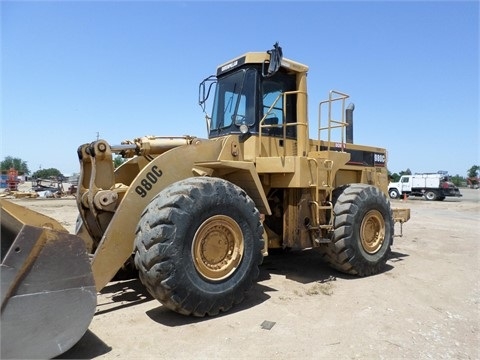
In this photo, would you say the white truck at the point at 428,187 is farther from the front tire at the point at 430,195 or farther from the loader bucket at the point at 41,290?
the loader bucket at the point at 41,290

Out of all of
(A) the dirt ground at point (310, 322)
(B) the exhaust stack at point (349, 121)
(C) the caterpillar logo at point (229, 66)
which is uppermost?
(C) the caterpillar logo at point (229, 66)

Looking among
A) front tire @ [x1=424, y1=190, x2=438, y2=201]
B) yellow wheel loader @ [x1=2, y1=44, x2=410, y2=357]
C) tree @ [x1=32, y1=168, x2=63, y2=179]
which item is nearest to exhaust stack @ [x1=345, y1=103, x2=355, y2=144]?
yellow wheel loader @ [x1=2, y1=44, x2=410, y2=357]

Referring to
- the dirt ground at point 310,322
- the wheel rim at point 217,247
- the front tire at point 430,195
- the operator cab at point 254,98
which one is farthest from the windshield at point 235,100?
the front tire at point 430,195

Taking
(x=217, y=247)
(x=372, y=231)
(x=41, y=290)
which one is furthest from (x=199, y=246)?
(x=372, y=231)

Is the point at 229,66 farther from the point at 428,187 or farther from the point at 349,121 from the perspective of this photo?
the point at 428,187

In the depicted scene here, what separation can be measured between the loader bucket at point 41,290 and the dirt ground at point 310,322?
36 centimetres

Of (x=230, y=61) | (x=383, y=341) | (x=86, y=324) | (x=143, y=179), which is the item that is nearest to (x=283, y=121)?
(x=230, y=61)

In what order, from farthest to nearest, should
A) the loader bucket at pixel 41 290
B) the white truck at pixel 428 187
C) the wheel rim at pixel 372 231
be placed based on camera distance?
the white truck at pixel 428 187 < the wheel rim at pixel 372 231 < the loader bucket at pixel 41 290

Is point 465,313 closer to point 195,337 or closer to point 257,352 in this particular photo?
point 257,352

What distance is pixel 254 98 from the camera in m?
5.94

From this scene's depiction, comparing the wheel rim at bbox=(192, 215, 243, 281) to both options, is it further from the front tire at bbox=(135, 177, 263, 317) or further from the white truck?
the white truck

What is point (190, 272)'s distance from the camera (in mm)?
4082

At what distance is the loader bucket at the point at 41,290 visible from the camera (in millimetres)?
2951

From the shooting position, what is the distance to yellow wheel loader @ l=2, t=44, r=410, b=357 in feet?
12.8
